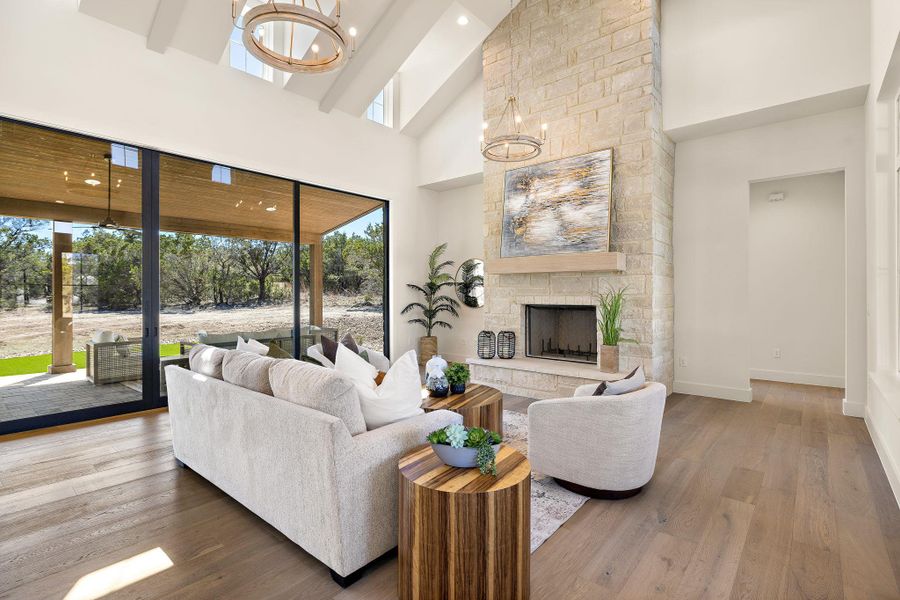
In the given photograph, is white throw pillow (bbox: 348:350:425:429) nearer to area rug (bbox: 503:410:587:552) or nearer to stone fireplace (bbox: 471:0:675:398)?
area rug (bbox: 503:410:587:552)

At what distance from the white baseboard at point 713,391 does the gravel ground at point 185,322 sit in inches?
167

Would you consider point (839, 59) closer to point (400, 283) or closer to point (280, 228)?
point (400, 283)

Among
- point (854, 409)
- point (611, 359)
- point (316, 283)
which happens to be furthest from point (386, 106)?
point (854, 409)

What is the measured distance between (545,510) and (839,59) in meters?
4.90

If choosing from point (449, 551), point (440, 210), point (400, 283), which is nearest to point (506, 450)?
point (449, 551)

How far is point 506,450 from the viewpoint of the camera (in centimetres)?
197

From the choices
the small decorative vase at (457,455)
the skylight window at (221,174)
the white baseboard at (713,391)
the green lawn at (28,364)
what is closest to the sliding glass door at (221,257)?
the skylight window at (221,174)

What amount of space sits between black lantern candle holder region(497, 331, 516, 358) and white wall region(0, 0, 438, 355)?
241cm

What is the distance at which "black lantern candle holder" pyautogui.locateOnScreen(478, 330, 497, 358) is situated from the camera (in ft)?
18.5

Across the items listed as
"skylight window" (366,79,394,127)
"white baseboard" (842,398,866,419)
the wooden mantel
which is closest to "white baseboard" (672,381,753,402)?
"white baseboard" (842,398,866,419)

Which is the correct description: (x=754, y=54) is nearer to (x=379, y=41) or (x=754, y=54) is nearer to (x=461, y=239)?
(x=379, y=41)

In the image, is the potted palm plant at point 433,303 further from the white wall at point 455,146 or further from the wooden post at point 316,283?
the wooden post at point 316,283

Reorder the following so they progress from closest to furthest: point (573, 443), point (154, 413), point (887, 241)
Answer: point (573, 443) → point (887, 241) → point (154, 413)

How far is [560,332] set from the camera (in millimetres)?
5770
